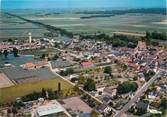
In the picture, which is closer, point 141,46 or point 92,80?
point 92,80

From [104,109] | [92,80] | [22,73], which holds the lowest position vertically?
[104,109]

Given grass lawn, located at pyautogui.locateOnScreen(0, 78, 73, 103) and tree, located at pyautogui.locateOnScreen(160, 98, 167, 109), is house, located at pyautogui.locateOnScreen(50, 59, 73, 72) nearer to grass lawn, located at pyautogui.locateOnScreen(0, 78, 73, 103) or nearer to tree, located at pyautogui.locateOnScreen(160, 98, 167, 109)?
grass lawn, located at pyautogui.locateOnScreen(0, 78, 73, 103)

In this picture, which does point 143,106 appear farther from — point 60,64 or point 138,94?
point 60,64

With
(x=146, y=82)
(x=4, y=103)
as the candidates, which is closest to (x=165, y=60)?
(x=146, y=82)

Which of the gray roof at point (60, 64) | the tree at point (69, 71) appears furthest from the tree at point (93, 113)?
the gray roof at point (60, 64)

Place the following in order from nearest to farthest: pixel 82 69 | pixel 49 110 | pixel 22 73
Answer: pixel 49 110
pixel 22 73
pixel 82 69

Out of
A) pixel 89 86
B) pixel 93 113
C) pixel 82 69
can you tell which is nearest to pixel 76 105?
pixel 93 113

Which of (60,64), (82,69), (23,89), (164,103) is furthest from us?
(60,64)
